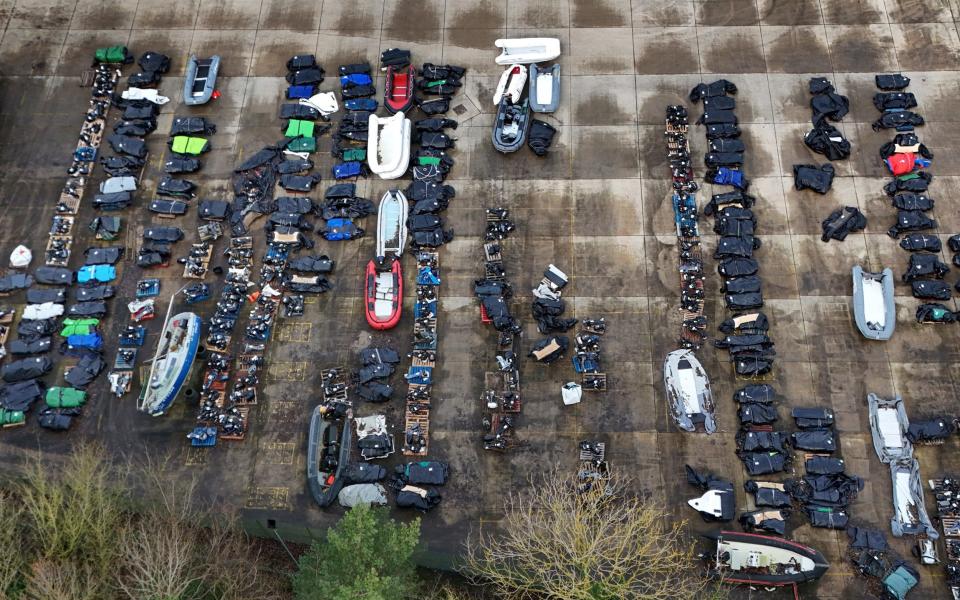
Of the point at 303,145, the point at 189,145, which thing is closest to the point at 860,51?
the point at 303,145

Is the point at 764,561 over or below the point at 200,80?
below

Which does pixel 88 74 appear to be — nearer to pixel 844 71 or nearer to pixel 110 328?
pixel 110 328

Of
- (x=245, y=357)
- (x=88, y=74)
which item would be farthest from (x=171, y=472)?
(x=88, y=74)

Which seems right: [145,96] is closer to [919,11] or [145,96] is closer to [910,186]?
[910,186]

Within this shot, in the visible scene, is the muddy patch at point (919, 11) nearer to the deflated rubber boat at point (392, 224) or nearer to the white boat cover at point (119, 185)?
the deflated rubber boat at point (392, 224)

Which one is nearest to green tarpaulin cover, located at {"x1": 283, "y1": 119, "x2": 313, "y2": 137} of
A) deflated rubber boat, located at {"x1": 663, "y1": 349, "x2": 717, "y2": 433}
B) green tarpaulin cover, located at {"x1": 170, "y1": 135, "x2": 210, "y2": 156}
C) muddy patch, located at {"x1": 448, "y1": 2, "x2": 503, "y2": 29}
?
green tarpaulin cover, located at {"x1": 170, "y1": 135, "x2": 210, "y2": 156}

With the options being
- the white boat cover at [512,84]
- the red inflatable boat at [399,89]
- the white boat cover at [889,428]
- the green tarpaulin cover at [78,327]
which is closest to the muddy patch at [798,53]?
the white boat cover at [512,84]

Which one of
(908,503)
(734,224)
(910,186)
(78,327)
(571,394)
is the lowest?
(908,503)
